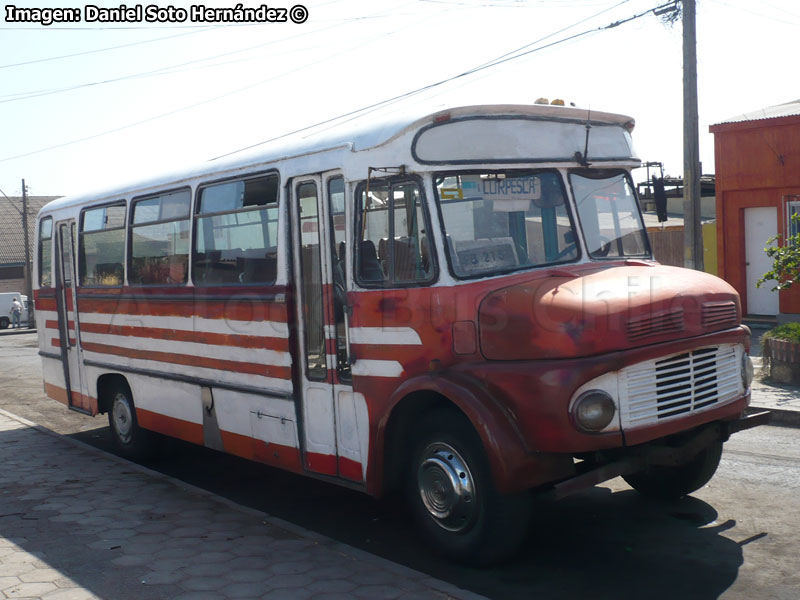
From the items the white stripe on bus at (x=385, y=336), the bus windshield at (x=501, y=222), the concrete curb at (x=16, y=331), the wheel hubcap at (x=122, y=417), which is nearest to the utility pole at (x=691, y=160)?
the bus windshield at (x=501, y=222)

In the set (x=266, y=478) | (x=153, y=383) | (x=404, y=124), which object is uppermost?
(x=404, y=124)

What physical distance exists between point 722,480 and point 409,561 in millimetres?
2925

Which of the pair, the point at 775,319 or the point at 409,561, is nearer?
the point at 409,561

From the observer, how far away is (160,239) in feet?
27.7

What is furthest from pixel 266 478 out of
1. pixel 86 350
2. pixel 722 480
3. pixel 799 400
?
pixel 799 400

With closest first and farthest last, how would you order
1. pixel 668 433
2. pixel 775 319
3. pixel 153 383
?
pixel 668 433, pixel 153 383, pixel 775 319

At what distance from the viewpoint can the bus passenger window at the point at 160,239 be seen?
8055mm

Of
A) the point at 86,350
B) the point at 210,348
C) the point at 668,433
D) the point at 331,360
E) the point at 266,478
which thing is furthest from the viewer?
the point at 86,350

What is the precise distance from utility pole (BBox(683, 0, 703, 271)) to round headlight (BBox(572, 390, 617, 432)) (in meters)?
9.25

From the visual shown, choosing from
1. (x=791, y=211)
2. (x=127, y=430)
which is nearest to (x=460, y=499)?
(x=127, y=430)

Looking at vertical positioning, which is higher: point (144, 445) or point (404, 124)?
point (404, 124)

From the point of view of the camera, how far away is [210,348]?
761cm

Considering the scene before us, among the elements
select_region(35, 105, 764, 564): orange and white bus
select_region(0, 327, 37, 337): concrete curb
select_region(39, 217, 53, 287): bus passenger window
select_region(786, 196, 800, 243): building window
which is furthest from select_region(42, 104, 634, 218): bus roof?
select_region(0, 327, 37, 337): concrete curb

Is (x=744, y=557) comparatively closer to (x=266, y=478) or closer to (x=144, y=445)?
(x=266, y=478)
